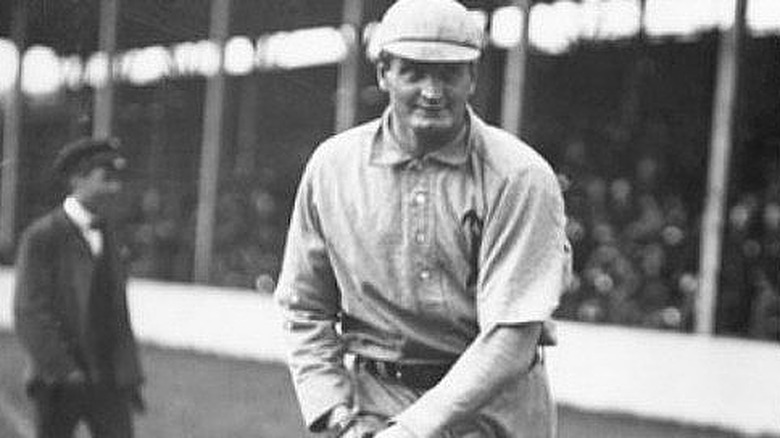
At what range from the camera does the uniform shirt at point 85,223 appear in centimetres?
629

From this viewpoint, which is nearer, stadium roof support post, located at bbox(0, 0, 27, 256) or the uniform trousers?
the uniform trousers

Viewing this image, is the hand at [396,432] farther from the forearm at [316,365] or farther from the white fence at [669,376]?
the white fence at [669,376]

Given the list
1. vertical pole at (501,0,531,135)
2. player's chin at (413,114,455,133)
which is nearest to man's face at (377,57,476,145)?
player's chin at (413,114,455,133)

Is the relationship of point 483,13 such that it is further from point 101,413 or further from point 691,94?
point 101,413

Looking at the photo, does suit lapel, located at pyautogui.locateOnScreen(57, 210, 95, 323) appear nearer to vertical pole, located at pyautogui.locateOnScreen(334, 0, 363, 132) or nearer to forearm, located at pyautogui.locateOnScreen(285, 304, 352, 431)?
forearm, located at pyautogui.locateOnScreen(285, 304, 352, 431)

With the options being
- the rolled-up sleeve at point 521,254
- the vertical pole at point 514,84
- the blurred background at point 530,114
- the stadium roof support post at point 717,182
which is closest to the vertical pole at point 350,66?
the blurred background at point 530,114

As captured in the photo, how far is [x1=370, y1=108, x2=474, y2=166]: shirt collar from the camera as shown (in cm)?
262

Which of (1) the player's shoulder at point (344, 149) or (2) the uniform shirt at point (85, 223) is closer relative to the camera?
(1) the player's shoulder at point (344, 149)

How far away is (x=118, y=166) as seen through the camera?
21.2ft

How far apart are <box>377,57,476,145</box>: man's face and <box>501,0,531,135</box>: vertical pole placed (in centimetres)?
839

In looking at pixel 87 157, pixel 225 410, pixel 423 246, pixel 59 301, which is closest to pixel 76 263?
pixel 59 301

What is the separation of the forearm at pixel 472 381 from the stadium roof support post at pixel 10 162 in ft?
32.8

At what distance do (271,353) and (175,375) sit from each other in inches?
53.8

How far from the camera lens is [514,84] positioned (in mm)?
11062
